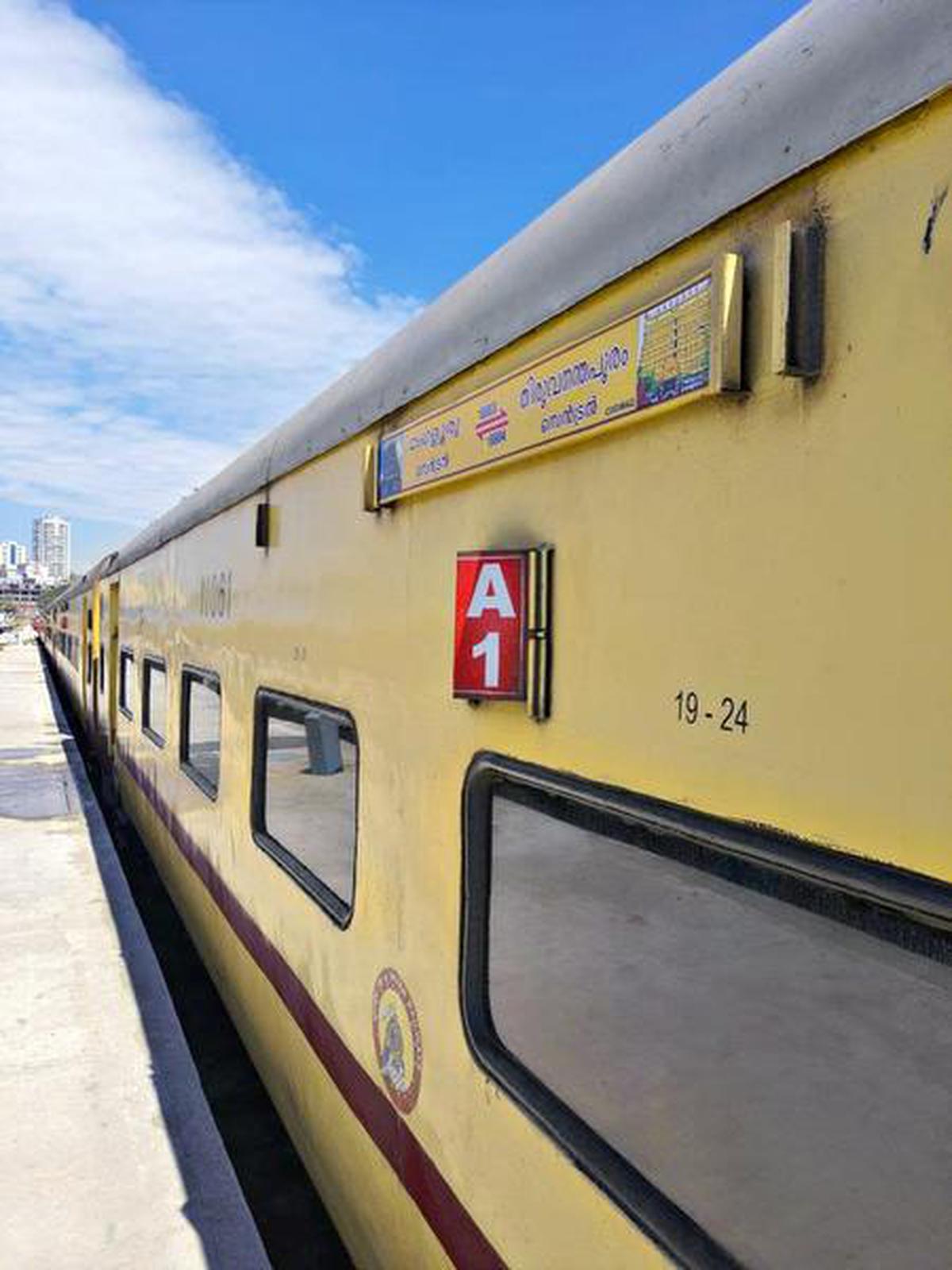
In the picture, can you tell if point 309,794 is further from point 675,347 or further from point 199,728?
point 675,347

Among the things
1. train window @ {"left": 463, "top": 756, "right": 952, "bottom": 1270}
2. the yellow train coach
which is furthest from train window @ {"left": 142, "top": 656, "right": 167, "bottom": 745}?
train window @ {"left": 463, "top": 756, "right": 952, "bottom": 1270}

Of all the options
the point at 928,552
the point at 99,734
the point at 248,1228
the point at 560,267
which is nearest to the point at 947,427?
the point at 928,552

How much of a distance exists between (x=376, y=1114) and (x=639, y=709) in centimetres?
158

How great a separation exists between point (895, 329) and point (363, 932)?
6.63ft

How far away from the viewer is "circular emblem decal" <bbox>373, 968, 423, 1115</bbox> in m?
2.27

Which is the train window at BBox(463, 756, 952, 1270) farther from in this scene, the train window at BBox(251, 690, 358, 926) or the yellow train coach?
the train window at BBox(251, 690, 358, 926)

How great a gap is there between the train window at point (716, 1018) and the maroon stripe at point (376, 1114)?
0.35 metres

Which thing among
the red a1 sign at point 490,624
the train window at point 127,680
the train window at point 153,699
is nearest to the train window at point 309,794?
the red a1 sign at point 490,624

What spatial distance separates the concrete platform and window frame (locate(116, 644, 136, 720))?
7.15 feet

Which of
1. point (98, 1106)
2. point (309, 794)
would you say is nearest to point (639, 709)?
point (309, 794)

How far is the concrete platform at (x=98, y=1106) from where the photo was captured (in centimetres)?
288

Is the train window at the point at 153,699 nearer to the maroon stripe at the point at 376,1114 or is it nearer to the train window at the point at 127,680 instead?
the train window at the point at 127,680

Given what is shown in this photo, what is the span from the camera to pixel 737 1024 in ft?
11.9

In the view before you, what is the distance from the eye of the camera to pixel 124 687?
347 inches
